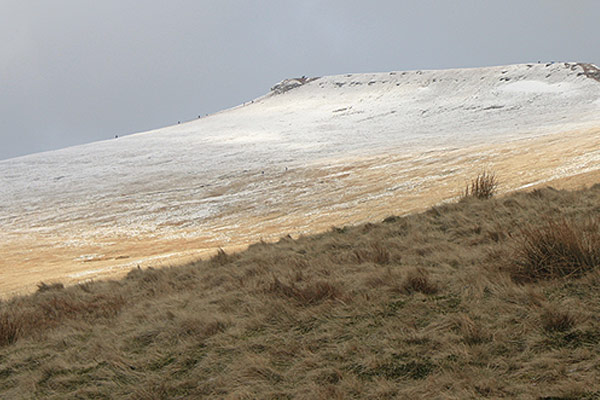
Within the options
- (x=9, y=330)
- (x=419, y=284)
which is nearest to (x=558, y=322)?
(x=419, y=284)

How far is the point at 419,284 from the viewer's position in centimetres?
561

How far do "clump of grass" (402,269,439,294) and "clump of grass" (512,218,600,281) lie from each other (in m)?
0.95

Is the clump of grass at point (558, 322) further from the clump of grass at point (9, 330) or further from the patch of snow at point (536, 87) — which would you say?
the patch of snow at point (536, 87)

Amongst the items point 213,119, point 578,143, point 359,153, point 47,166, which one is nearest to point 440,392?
point 578,143

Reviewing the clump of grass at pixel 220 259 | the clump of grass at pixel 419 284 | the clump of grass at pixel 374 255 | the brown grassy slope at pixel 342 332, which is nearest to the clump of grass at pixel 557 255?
the brown grassy slope at pixel 342 332

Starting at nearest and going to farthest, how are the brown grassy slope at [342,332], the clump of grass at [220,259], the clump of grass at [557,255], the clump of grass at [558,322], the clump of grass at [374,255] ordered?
the brown grassy slope at [342,332] < the clump of grass at [558,322] < the clump of grass at [557,255] < the clump of grass at [374,255] < the clump of grass at [220,259]

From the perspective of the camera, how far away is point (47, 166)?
48.9m

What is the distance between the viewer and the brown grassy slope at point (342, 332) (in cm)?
378

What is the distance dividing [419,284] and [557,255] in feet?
5.32

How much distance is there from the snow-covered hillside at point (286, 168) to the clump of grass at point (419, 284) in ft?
33.4

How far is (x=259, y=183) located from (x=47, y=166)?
29392 mm

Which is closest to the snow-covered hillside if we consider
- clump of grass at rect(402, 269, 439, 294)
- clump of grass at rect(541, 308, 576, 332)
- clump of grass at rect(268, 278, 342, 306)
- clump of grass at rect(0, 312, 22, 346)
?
clump of grass at rect(0, 312, 22, 346)

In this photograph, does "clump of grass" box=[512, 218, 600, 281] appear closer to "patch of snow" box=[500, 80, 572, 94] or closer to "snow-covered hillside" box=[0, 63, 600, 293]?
"snow-covered hillside" box=[0, 63, 600, 293]

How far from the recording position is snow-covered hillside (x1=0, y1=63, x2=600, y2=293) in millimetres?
20328
